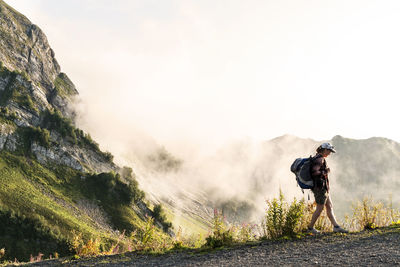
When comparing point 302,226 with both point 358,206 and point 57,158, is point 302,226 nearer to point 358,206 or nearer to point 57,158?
point 358,206

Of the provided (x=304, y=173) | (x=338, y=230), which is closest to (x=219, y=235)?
(x=304, y=173)

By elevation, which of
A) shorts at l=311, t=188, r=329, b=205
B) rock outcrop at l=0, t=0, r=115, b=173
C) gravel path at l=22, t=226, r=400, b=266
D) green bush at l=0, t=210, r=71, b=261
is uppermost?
rock outcrop at l=0, t=0, r=115, b=173

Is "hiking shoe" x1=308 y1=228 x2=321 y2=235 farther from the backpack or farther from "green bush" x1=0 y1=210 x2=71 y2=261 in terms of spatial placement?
"green bush" x1=0 y1=210 x2=71 y2=261

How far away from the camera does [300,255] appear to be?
649cm

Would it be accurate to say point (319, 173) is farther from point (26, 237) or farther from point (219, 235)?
point (26, 237)

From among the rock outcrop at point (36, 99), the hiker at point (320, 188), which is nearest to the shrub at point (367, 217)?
the hiker at point (320, 188)

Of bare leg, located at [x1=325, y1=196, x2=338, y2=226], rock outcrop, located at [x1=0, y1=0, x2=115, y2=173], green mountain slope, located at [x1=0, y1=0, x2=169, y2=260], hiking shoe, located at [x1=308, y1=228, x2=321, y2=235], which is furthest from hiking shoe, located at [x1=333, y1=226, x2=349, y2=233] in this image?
rock outcrop, located at [x1=0, y1=0, x2=115, y2=173]

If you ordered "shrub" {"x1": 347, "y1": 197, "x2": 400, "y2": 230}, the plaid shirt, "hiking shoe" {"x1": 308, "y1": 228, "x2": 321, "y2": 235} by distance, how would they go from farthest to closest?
"shrub" {"x1": 347, "y1": 197, "x2": 400, "y2": 230} < the plaid shirt < "hiking shoe" {"x1": 308, "y1": 228, "x2": 321, "y2": 235}

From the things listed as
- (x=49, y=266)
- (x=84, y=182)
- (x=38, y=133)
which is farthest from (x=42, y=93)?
(x=49, y=266)

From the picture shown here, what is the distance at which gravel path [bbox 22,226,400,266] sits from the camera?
5.84 m

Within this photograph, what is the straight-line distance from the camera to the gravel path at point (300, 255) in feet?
19.2

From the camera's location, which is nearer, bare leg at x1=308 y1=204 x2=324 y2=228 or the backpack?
bare leg at x1=308 y1=204 x2=324 y2=228

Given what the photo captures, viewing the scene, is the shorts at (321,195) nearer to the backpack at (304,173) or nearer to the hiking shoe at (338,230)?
the backpack at (304,173)

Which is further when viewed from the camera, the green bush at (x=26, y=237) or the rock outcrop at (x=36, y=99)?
the rock outcrop at (x=36, y=99)
